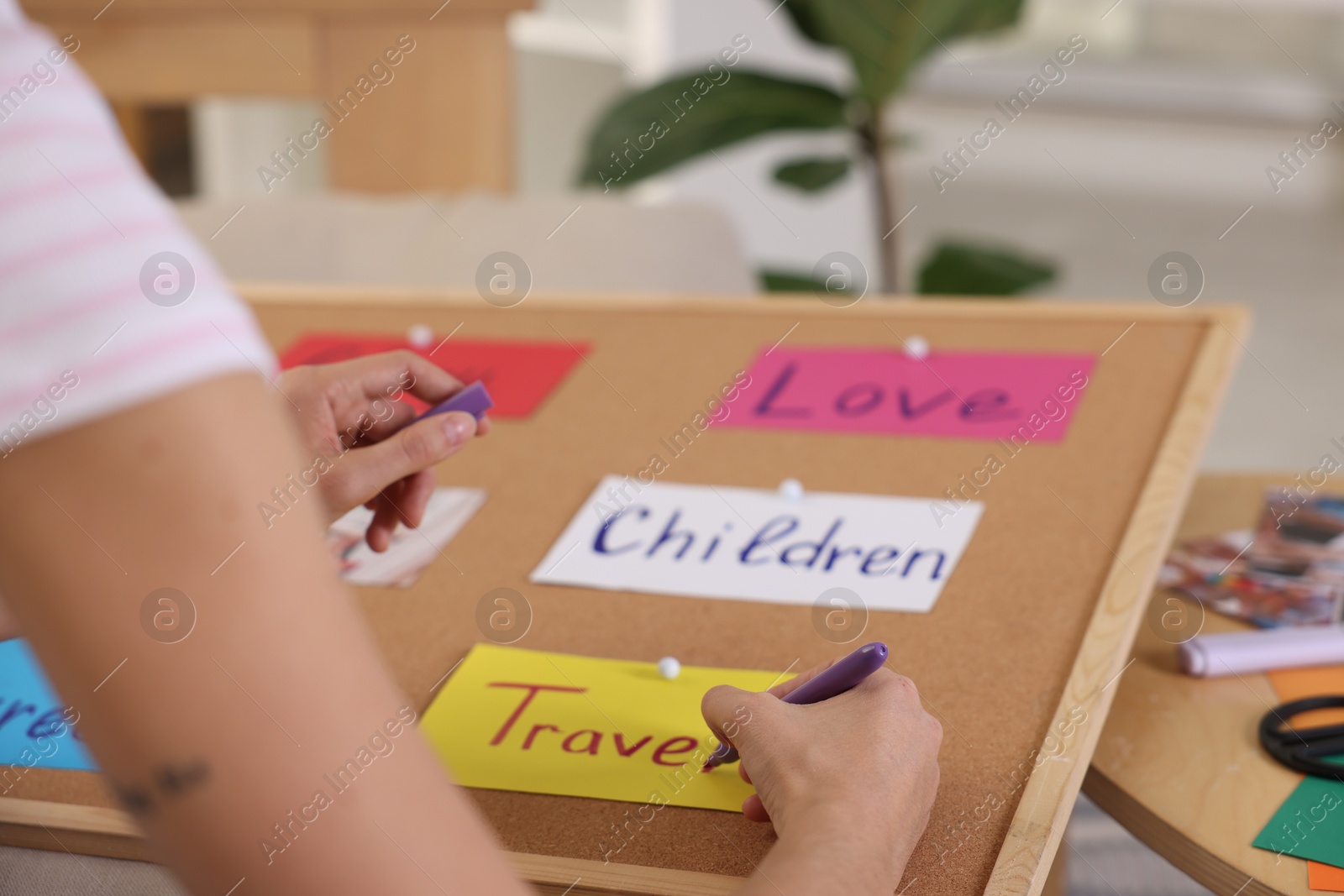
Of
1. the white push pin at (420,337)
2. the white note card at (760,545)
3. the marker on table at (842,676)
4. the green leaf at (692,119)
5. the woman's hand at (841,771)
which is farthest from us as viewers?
the green leaf at (692,119)

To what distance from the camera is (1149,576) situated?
34.7 inches

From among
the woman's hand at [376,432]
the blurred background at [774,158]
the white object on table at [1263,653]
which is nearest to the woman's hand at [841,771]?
the woman's hand at [376,432]

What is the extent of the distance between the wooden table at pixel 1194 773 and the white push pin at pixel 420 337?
75 cm

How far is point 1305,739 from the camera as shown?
0.85 meters

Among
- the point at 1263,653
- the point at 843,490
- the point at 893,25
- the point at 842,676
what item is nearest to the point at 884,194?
the point at 893,25

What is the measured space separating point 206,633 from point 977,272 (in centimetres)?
186

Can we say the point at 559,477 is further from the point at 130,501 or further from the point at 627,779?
the point at 130,501

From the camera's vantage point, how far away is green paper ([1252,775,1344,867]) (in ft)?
2.47

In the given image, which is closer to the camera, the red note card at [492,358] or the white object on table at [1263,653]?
the white object on table at [1263,653]

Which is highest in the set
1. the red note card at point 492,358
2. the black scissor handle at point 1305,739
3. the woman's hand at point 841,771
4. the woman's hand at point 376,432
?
the red note card at point 492,358

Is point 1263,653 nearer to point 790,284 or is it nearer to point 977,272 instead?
point 977,272

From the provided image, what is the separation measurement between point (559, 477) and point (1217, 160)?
13.9 ft

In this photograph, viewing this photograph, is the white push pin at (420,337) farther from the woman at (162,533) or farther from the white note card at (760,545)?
the woman at (162,533)

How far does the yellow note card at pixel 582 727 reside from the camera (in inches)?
29.2
